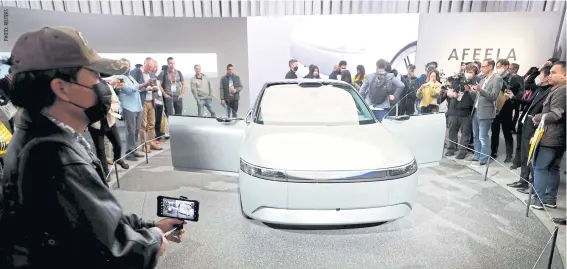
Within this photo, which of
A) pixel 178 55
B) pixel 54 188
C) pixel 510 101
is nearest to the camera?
pixel 54 188

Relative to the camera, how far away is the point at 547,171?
3.33m

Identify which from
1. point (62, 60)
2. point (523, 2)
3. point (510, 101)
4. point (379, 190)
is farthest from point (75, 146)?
point (523, 2)

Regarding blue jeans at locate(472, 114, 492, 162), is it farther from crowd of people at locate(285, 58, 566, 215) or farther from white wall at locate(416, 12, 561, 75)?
white wall at locate(416, 12, 561, 75)

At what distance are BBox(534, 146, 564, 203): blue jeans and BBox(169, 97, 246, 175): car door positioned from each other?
2868mm

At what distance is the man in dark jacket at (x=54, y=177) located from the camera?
2.85ft

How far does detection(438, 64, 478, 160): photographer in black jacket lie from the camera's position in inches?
193

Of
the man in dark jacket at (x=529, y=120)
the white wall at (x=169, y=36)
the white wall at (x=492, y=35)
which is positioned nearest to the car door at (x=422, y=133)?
the man in dark jacket at (x=529, y=120)

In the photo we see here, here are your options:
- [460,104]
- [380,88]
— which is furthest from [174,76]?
[460,104]

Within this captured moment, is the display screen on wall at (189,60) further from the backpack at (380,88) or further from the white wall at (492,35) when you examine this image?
the white wall at (492,35)

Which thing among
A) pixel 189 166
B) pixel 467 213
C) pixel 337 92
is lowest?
pixel 467 213

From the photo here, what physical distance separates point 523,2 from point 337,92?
796cm

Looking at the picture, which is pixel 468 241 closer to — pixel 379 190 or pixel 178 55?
pixel 379 190

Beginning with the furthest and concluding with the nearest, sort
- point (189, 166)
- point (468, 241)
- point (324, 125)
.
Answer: point (189, 166) < point (324, 125) < point (468, 241)

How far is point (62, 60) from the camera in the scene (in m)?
0.92
